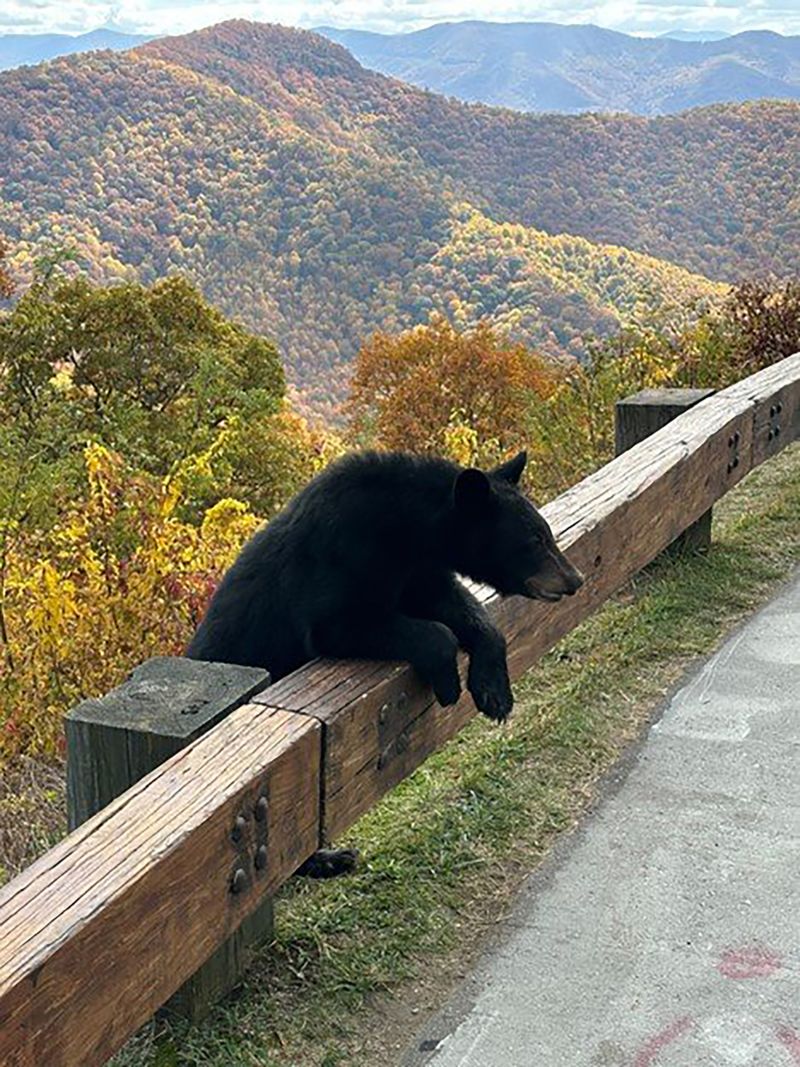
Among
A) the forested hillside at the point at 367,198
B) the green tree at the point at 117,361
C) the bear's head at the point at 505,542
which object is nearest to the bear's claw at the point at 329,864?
the bear's head at the point at 505,542

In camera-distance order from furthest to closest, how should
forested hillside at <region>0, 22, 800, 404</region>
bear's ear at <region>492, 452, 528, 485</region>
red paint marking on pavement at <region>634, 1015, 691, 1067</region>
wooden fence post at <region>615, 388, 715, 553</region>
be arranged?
1. forested hillside at <region>0, 22, 800, 404</region>
2. wooden fence post at <region>615, 388, 715, 553</region>
3. bear's ear at <region>492, 452, 528, 485</region>
4. red paint marking on pavement at <region>634, 1015, 691, 1067</region>

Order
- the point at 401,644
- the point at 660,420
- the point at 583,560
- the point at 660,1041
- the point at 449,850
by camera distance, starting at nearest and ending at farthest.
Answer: the point at 660,1041 → the point at 401,644 → the point at 449,850 → the point at 583,560 → the point at 660,420

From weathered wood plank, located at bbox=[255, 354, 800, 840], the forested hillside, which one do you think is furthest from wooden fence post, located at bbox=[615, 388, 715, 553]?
the forested hillside

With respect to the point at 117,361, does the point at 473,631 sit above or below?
above

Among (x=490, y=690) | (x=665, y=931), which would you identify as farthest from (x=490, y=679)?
(x=665, y=931)

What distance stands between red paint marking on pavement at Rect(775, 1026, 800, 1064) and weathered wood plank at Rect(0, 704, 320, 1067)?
99 cm

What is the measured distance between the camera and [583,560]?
399cm

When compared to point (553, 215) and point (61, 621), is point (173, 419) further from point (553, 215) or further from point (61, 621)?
point (553, 215)

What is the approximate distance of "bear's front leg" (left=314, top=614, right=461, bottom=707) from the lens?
294 cm

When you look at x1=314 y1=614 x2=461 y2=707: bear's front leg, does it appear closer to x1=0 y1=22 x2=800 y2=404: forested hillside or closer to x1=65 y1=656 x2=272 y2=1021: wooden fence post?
x1=65 y1=656 x2=272 y2=1021: wooden fence post

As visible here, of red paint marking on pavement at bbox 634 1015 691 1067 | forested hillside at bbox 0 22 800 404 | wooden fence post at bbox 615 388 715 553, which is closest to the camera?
red paint marking on pavement at bbox 634 1015 691 1067

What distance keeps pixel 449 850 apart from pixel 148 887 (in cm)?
143

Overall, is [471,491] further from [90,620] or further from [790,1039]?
[90,620]

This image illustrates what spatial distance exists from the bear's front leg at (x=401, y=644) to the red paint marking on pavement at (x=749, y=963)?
81cm
